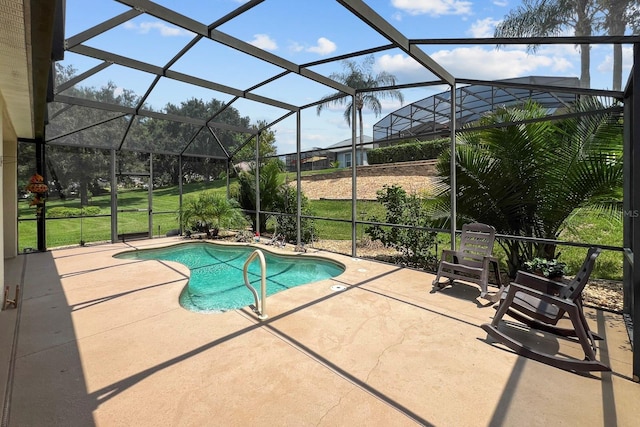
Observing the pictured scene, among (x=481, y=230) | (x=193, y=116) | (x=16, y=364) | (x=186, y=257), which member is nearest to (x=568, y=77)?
(x=481, y=230)

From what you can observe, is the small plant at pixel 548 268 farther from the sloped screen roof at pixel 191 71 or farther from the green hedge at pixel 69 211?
the green hedge at pixel 69 211

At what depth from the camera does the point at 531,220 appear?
500cm

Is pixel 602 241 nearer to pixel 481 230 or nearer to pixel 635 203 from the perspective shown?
pixel 481 230

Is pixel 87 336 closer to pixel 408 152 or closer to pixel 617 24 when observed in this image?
pixel 617 24

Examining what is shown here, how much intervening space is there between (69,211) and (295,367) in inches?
346

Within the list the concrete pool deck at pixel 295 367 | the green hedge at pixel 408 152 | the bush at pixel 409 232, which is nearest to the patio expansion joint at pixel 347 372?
the concrete pool deck at pixel 295 367

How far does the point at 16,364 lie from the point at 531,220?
6.65 metres

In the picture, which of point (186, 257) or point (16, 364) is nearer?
point (16, 364)

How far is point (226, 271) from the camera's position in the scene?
7.09m

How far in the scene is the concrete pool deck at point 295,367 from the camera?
2.13 meters

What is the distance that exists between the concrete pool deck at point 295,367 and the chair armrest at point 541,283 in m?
0.51

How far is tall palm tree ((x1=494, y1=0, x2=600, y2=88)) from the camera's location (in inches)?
304

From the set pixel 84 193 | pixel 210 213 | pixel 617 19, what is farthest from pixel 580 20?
pixel 84 193

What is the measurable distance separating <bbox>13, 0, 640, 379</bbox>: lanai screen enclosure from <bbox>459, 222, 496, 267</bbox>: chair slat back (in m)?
0.43
